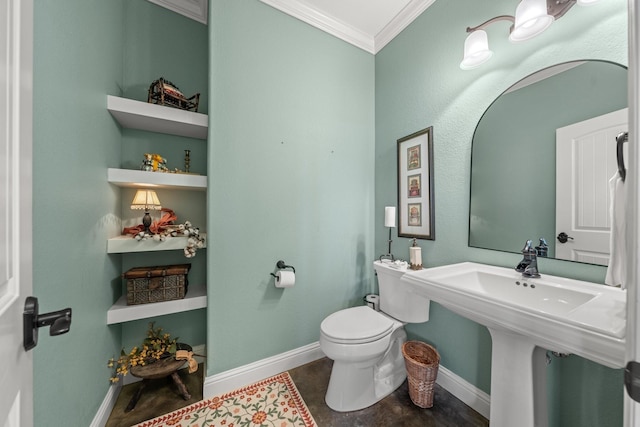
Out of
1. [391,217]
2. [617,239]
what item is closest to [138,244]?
[391,217]

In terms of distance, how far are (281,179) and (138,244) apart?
98 centimetres

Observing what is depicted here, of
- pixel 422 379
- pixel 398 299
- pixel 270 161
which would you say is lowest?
pixel 422 379

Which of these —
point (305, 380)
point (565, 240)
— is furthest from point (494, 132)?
point (305, 380)

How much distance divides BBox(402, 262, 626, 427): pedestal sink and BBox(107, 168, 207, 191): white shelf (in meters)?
1.43

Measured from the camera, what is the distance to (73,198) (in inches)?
38.5

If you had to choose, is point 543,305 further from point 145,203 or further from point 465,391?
point 145,203

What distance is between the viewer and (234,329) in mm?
1590

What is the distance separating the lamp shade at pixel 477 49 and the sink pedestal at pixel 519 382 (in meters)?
1.41

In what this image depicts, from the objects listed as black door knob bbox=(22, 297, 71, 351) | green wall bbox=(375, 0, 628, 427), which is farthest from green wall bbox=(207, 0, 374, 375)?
black door knob bbox=(22, 297, 71, 351)

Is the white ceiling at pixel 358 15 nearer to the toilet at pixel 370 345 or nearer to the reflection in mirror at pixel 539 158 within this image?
the reflection in mirror at pixel 539 158

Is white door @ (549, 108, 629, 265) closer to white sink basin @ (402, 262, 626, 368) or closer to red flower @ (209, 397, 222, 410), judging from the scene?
white sink basin @ (402, 262, 626, 368)

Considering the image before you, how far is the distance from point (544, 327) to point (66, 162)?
1.80 meters

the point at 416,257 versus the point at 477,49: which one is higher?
the point at 477,49

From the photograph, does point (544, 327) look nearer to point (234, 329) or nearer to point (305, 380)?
point (305, 380)
